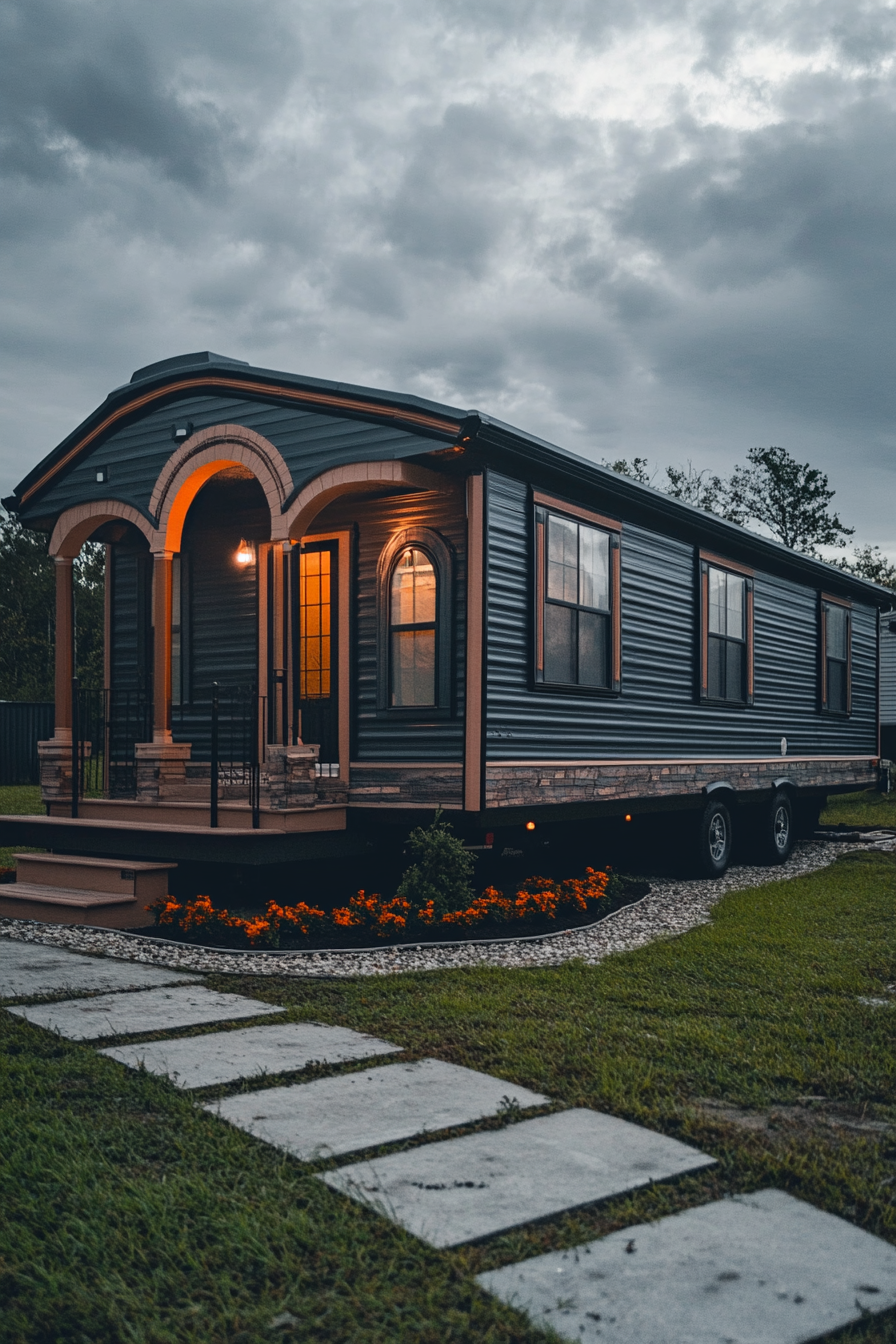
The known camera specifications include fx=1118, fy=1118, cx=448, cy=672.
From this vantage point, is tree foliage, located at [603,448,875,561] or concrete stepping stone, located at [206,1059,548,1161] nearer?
concrete stepping stone, located at [206,1059,548,1161]

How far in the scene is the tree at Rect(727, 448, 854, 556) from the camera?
4256 cm

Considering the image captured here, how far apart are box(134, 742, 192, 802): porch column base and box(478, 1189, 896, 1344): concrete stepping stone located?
622 centimetres

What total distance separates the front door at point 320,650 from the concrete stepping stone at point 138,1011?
3483 mm

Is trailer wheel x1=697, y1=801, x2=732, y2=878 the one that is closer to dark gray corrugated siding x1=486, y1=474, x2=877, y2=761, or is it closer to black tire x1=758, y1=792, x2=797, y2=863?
dark gray corrugated siding x1=486, y1=474, x2=877, y2=761

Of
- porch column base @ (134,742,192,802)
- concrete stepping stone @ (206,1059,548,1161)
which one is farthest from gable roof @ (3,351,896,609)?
concrete stepping stone @ (206,1059,548,1161)

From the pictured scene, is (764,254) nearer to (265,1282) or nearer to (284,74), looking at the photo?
(284,74)

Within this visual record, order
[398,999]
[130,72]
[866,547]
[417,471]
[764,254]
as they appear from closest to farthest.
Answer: [398,999], [417,471], [130,72], [764,254], [866,547]

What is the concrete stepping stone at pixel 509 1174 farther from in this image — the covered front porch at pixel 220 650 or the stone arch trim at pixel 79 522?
the stone arch trim at pixel 79 522

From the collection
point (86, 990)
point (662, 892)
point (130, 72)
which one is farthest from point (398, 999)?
point (130, 72)

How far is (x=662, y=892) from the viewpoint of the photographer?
9906mm

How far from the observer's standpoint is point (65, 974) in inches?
228

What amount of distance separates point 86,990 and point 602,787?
4970 millimetres

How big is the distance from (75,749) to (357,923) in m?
3.08

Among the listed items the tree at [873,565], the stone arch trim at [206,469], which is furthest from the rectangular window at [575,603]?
the tree at [873,565]
